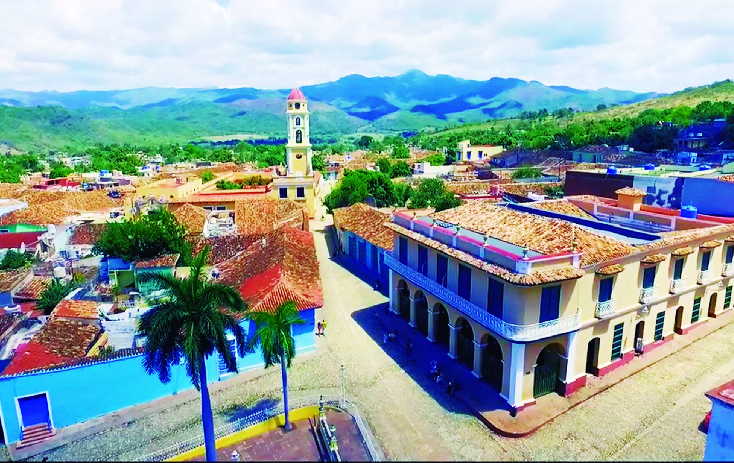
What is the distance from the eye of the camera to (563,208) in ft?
81.5

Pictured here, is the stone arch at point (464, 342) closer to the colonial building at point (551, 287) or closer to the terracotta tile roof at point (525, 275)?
the colonial building at point (551, 287)

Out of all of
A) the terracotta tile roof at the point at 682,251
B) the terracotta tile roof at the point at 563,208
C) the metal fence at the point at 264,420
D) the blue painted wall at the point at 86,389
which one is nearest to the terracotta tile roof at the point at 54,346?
the blue painted wall at the point at 86,389

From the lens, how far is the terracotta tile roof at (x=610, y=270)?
15612 mm

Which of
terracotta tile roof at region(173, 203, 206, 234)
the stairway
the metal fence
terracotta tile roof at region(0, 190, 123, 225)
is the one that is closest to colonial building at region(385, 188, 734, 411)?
the metal fence

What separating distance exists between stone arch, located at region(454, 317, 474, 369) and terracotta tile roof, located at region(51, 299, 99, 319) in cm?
1386

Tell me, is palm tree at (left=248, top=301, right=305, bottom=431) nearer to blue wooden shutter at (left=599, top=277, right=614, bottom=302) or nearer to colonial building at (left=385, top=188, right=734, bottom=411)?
colonial building at (left=385, top=188, right=734, bottom=411)

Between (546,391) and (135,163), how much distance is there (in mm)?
101837

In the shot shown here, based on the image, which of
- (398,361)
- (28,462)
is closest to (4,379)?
(28,462)

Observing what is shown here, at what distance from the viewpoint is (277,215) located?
38281mm

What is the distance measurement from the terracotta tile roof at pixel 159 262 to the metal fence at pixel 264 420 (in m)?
11.2

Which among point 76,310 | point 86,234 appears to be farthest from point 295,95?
point 76,310

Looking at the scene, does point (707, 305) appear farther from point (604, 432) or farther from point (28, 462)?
point (28, 462)

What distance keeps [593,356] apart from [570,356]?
191cm

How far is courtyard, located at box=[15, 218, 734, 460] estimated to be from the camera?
13797mm
